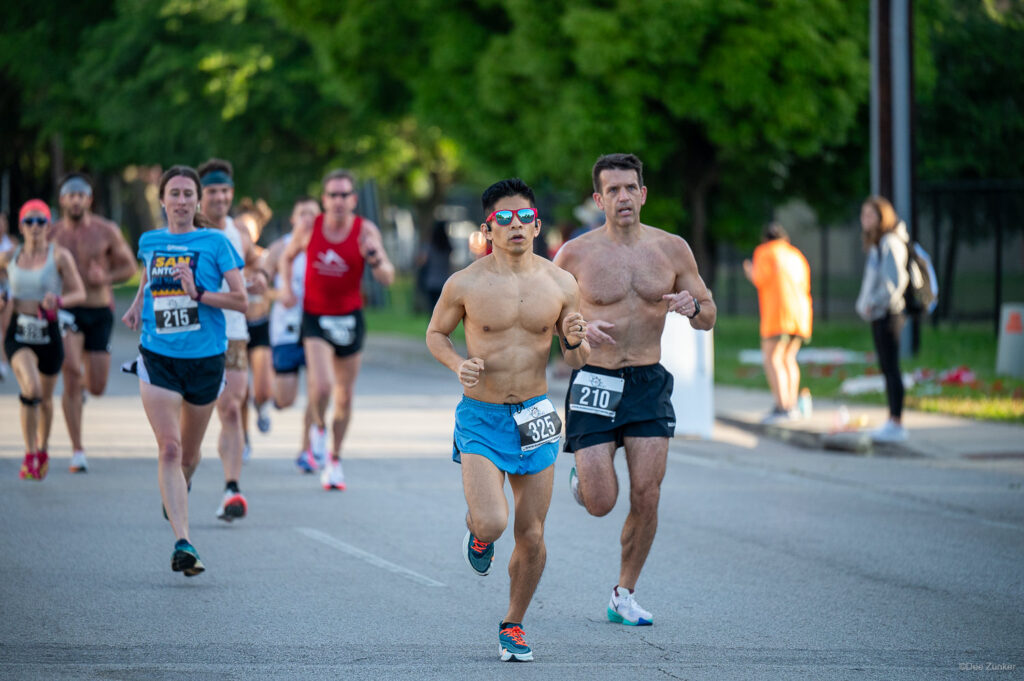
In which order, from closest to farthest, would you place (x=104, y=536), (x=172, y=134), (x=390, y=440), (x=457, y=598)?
(x=457, y=598) → (x=104, y=536) → (x=390, y=440) → (x=172, y=134)

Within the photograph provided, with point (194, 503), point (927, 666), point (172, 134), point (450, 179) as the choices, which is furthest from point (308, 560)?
point (450, 179)

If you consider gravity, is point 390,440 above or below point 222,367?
below

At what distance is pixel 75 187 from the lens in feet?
36.8

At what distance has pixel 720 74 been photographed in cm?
2128

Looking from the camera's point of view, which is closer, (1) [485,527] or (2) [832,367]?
(1) [485,527]

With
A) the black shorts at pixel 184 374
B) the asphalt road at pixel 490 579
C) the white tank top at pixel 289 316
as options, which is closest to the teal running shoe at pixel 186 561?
the asphalt road at pixel 490 579

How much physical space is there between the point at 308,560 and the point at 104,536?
4.88ft

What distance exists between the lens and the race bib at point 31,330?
1098 centimetres

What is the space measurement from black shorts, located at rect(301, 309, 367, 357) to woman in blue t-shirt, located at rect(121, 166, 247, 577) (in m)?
2.47

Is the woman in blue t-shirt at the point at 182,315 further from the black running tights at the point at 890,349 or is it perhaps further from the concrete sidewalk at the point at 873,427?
the concrete sidewalk at the point at 873,427

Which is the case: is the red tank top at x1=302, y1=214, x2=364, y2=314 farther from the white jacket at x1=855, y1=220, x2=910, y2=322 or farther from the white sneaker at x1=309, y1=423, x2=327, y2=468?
the white jacket at x1=855, y1=220, x2=910, y2=322

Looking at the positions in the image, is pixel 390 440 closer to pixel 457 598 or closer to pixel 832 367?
pixel 457 598

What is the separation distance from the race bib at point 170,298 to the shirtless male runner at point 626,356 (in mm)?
2225

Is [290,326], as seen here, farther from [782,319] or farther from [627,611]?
[627,611]
